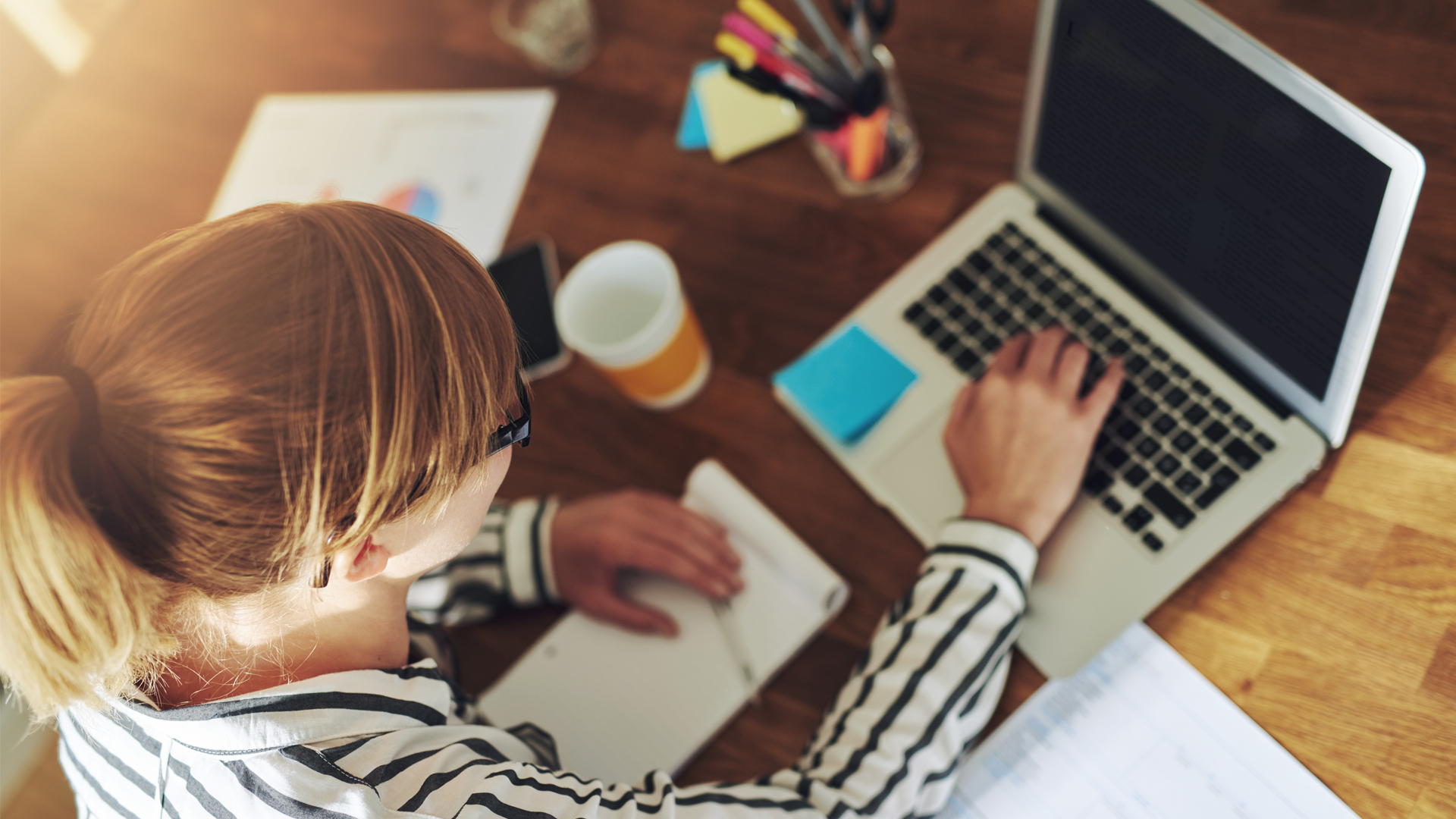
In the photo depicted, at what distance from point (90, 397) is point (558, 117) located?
0.72 meters

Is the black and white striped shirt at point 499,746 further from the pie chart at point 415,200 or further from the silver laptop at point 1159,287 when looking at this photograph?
the pie chart at point 415,200

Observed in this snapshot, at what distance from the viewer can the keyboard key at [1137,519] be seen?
0.71 m

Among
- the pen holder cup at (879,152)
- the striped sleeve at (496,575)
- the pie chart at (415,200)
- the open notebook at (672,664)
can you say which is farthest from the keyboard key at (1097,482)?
the pie chart at (415,200)

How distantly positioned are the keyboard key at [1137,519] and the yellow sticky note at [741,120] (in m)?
0.50

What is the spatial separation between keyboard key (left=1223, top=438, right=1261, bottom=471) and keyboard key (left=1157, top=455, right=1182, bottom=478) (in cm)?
3

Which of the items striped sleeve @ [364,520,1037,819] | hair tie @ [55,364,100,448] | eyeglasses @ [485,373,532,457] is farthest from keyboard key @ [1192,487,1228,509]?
hair tie @ [55,364,100,448]

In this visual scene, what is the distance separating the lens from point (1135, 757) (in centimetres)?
66

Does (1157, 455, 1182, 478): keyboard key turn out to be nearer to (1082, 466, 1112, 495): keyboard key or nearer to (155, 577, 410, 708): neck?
(1082, 466, 1112, 495): keyboard key

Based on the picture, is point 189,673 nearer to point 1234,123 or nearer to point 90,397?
point 90,397

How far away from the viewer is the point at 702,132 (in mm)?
1027

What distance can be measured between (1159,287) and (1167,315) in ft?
0.09

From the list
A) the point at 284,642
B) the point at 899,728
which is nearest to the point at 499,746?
the point at 284,642

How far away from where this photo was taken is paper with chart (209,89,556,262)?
1095 millimetres

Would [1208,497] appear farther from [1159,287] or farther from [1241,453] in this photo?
[1159,287]
